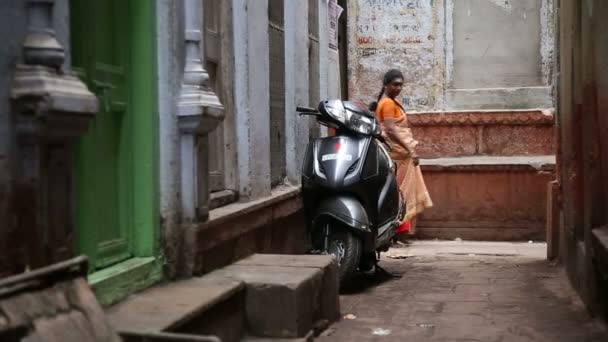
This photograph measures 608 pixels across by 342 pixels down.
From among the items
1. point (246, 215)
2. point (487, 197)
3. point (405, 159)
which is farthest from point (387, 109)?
point (246, 215)

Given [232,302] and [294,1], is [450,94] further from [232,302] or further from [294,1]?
[232,302]

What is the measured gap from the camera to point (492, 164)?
1045 cm

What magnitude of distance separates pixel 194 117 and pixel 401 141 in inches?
182

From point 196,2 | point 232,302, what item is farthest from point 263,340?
point 196,2

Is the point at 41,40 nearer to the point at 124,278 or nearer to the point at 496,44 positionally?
the point at 124,278

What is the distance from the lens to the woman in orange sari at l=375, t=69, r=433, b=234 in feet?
28.7

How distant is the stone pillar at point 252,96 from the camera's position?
5996 mm

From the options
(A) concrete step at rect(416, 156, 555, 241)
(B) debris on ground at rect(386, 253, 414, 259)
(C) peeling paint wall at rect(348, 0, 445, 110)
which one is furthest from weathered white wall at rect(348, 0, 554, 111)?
(B) debris on ground at rect(386, 253, 414, 259)

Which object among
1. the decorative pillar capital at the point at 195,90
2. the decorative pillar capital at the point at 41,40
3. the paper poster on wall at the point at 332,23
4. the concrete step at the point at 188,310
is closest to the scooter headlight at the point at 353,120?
the paper poster on wall at the point at 332,23

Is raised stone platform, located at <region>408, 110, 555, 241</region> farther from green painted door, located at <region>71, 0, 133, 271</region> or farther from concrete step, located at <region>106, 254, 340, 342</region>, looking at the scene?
green painted door, located at <region>71, 0, 133, 271</region>

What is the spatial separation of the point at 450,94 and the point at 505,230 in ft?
8.89

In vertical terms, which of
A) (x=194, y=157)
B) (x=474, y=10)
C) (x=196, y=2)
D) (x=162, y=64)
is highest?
(x=474, y=10)

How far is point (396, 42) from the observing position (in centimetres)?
1232

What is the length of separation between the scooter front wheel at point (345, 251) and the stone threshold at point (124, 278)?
7.28 ft
